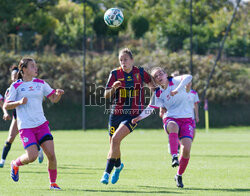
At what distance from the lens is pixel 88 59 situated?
35.2 m

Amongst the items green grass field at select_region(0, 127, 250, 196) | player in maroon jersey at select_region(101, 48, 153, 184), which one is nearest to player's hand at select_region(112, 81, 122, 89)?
player in maroon jersey at select_region(101, 48, 153, 184)

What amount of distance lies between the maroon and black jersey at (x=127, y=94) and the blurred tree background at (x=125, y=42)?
2450cm

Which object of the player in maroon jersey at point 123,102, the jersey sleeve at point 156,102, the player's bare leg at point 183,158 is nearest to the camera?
the player's bare leg at point 183,158

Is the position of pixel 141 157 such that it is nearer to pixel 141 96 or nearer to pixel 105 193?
pixel 141 96

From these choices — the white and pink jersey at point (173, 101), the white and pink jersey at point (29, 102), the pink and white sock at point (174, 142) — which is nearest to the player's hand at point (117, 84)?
the white and pink jersey at point (173, 101)

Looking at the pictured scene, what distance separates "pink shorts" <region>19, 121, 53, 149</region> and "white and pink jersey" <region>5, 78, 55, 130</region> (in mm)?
64

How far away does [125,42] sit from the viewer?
4306cm

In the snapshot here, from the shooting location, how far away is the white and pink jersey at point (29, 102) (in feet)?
25.7

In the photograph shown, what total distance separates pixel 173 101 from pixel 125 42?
3455cm

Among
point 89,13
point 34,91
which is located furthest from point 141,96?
point 89,13

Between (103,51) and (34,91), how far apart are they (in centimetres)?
3190

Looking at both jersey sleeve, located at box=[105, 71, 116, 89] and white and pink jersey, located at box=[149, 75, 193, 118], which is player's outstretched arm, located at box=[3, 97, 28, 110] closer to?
jersey sleeve, located at box=[105, 71, 116, 89]

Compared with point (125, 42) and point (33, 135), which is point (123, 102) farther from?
point (125, 42)

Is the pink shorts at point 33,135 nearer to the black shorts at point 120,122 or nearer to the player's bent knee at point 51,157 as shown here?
the player's bent knee at point 51,157
